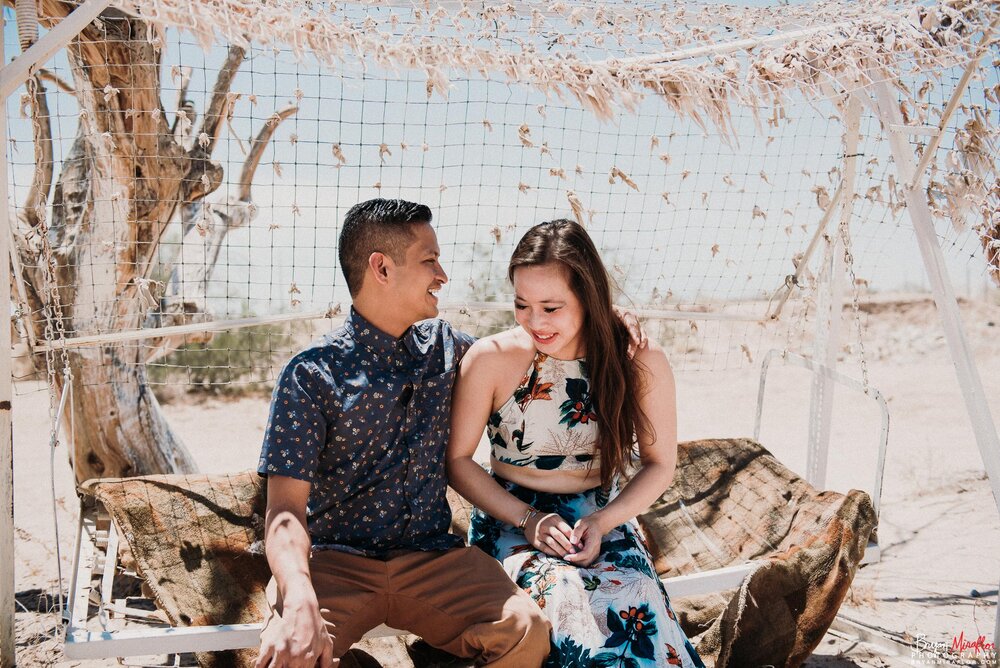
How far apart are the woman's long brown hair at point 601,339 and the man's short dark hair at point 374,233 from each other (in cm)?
32

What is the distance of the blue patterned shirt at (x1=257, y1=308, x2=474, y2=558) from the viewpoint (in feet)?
7.34

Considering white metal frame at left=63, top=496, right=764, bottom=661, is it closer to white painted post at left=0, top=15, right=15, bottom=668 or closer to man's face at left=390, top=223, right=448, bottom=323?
white painted post at left=0, top=15, right=15, bottom=668

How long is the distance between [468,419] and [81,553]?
140 cm

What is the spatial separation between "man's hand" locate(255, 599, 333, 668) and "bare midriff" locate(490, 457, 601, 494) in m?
0.81

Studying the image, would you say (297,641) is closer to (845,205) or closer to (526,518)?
(526,518)

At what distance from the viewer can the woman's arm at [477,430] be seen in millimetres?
2457

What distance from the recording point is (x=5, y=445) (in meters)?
2.67

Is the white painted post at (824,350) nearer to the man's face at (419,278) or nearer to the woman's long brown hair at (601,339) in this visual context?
the woman's long brown hair at (601,339)

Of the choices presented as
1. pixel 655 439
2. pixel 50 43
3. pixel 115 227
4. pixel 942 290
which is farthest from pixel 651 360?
pixel 115 227

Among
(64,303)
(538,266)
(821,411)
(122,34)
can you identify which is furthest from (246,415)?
(538,266)

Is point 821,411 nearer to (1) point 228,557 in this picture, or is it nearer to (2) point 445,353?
(2) point 445,353

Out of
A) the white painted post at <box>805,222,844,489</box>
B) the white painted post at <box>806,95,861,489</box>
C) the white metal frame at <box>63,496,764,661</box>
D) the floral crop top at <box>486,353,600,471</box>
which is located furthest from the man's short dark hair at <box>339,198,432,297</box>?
the white painted post at <box>805,222,844,489</box>

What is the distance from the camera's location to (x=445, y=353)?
8.16 feet

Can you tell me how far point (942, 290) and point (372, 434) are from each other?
2.13 m
